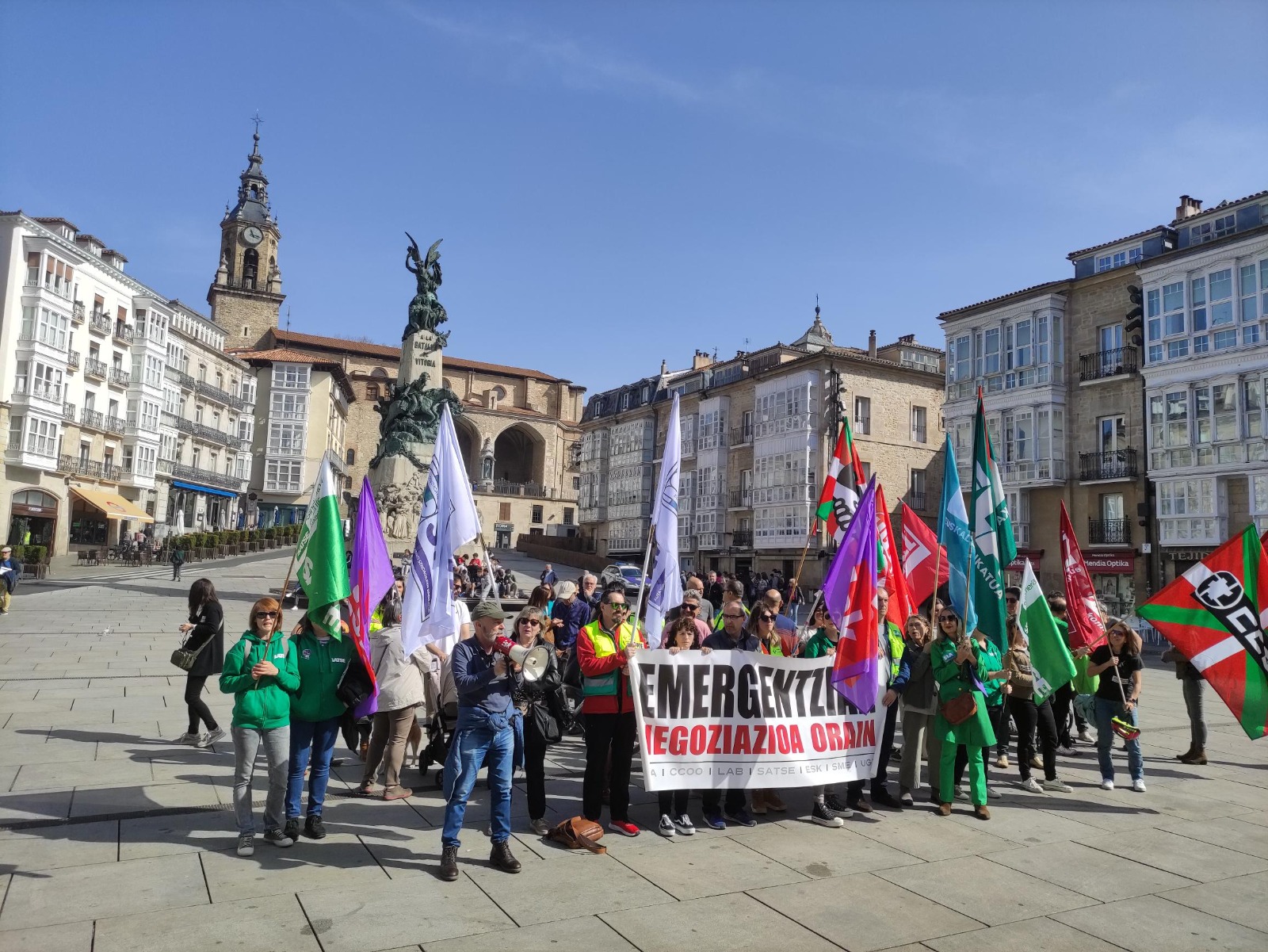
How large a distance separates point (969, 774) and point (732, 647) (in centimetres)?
229

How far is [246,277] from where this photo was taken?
9275cm

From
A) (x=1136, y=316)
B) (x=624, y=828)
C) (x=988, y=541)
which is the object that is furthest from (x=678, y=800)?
Answer: (x=1136, y=316)

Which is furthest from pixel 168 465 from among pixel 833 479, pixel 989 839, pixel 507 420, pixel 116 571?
pixel 989 839

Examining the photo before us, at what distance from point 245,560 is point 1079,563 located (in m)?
43.1

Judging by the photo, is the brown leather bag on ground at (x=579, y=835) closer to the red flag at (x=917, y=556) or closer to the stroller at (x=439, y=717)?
the stroller at (x=439, y=717)

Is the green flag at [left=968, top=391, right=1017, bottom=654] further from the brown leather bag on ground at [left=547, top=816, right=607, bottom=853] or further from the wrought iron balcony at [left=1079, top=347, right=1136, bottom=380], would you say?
the wrought iron balcony at [left=1079, top=347, right=1136, bottom=380]

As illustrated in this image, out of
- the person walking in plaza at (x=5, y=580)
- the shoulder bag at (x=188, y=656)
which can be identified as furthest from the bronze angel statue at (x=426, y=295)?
the shoulder bag at (x=188, y=656)

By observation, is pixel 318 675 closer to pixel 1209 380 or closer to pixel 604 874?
pixel 604 874

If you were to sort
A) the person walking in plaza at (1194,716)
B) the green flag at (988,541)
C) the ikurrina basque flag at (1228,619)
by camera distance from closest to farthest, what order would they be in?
1. the ikurrina basque flag at (1228,619)
2. the green flag at (988,541)
3. the person walking in plaza at (1194,716)

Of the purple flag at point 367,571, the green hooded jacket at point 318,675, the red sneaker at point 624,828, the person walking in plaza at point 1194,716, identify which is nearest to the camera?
the green hooded jacket at point 318,675

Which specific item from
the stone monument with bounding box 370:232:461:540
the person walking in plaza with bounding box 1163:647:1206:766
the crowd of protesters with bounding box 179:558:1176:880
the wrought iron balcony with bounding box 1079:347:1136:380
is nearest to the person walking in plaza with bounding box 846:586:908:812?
the crowd of protesters with bounding box 179:558:1176:880

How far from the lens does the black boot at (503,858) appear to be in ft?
19.7

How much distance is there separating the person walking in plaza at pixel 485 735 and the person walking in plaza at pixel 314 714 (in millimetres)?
962

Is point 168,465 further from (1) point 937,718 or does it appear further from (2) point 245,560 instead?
(1) point 937,718
